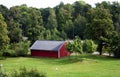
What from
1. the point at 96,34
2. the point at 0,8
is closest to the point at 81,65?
the point at 96,34

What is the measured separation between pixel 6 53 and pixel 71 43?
12.7 metres

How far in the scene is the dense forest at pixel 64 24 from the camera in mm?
60531

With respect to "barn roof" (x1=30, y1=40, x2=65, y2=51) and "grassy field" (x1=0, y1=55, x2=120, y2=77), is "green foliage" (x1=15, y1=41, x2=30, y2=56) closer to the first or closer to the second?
"barn roof" (x1=30, y1=40, x2=65, y2=51)

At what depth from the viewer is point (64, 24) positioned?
10244 centimetres

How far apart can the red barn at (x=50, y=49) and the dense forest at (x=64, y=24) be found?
10.8ft

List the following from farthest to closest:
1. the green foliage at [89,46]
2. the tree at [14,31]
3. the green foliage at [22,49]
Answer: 1. the tree at [14,31]
2. the green foliage at [22,49]
3. the green foliage at [89,46]

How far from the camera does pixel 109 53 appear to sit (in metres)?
59.0

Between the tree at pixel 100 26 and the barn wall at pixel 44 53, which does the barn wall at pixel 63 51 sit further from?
the tree at pixel 100 26

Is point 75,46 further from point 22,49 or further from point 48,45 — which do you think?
point 22,49

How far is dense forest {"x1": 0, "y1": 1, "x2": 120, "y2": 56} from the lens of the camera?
2383 inches

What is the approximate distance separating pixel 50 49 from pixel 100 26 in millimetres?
10068

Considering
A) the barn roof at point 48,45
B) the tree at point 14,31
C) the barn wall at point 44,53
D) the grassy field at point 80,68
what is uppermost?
the tree at point 14,31

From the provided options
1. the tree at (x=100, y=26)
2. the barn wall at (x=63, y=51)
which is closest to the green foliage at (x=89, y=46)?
the tree at (x=100, y=26)

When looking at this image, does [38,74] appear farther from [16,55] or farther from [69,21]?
[69,21]
